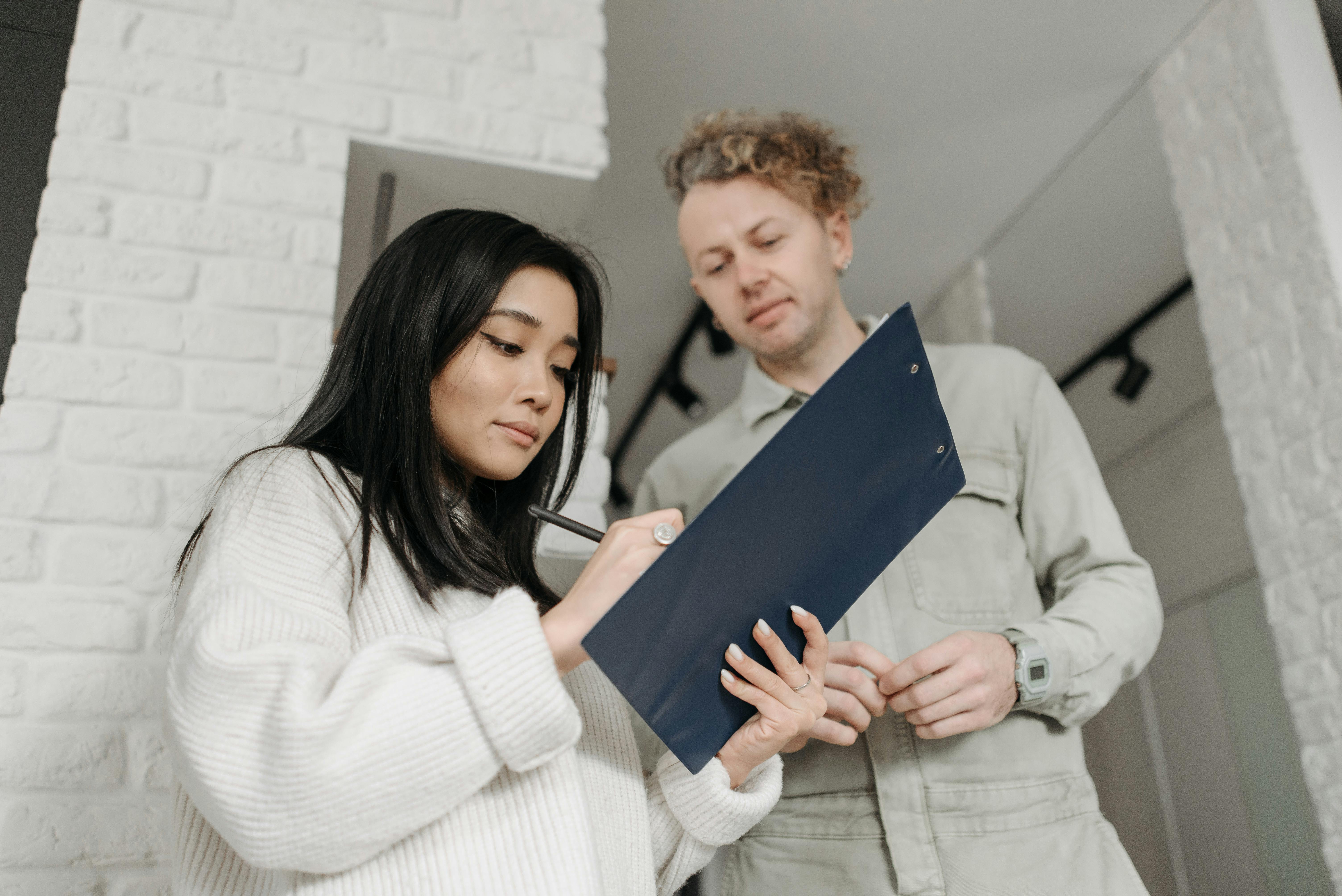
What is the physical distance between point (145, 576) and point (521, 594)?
852 mm

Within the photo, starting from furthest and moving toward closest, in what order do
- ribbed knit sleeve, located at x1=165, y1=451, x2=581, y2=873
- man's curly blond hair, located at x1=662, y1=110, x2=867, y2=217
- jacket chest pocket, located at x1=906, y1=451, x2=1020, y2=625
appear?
man's curly blond hair, located at x1=662, y1=110, x2=867, y2=217 < jacket chest pocket, located at x1=906, y1=451, x2=1020, y2=625 < ribbed knit sleeve, located at x1=165, y1=451, x2=581, y2=873

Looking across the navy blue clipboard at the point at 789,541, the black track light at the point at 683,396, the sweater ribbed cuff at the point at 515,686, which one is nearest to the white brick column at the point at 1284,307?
the navy blue clipboard at the point at 789,541

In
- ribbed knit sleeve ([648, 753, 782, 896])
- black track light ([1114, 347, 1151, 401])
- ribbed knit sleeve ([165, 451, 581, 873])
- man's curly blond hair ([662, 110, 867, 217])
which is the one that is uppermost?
black track light ([1114, 347, 1151, 401])

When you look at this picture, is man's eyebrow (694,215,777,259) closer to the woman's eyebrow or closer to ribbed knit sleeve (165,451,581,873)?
the woman's eyebrow

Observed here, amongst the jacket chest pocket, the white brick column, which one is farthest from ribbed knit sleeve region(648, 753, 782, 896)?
the white brick column

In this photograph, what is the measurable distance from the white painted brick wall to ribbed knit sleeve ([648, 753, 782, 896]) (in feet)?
2.20

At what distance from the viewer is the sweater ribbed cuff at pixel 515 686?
2.58ft

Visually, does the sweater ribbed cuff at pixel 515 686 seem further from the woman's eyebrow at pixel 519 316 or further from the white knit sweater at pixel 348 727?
the woman's eyebrow at pixel 519 316

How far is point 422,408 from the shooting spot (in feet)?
3.55

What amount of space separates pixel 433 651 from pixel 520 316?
453 millimetres

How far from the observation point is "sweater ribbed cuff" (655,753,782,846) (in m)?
1.10

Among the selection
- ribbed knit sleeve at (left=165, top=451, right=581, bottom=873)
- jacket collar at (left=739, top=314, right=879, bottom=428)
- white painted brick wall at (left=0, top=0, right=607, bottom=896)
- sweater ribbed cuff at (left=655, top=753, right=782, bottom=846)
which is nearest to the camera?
ribbed knit sleeve at (left=165, top=451, right=581, bottom=873)

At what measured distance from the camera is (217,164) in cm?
168

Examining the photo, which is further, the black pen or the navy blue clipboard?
the black pen
